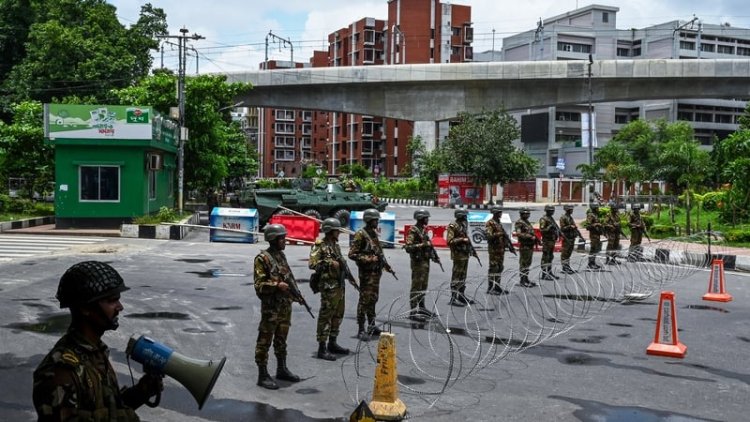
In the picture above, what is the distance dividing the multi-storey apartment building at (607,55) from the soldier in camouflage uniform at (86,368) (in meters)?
79.7

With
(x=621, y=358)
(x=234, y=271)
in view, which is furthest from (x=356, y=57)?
(x=621, y=358)

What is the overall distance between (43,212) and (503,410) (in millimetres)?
30823

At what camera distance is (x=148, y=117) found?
28703mm

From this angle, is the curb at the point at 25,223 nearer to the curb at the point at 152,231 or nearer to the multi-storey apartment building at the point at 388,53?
the curb at the point at 152,231

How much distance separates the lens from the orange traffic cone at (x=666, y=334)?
9703 mm

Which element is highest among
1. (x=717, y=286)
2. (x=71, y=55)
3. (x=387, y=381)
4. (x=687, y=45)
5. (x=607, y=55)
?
(x=687, y=45)

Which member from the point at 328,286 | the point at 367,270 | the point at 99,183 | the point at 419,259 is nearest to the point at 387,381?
the point at 328,286

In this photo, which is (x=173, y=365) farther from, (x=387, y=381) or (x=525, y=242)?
(x=525, y=242)

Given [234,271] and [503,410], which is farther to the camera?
[234,271]

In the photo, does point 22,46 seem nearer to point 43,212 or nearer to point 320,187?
point 43,212

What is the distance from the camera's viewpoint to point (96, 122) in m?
28.1

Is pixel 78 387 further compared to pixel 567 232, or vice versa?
pixel 567 232

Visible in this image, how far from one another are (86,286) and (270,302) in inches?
191

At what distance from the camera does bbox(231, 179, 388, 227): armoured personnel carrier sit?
30.0 m
